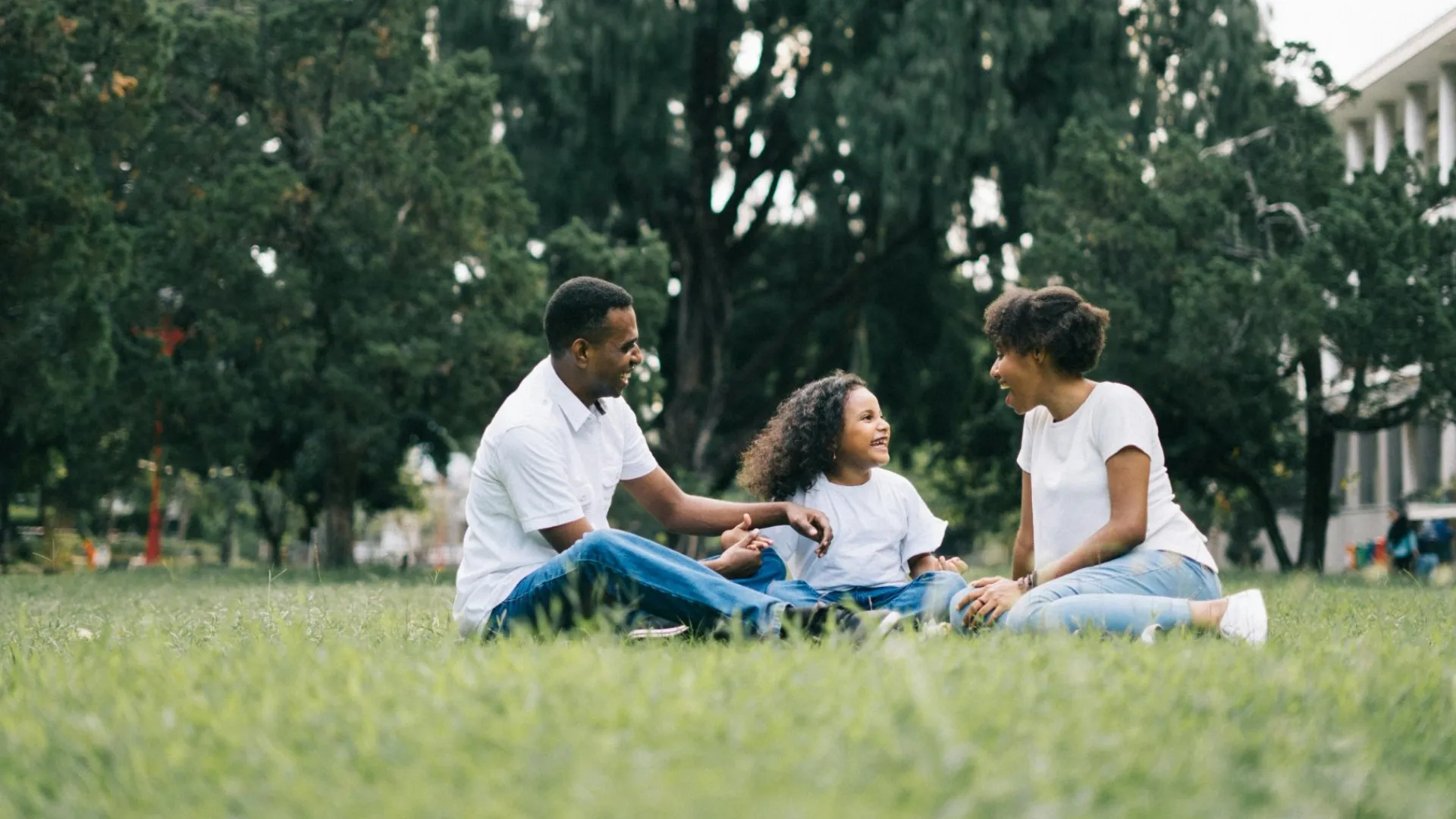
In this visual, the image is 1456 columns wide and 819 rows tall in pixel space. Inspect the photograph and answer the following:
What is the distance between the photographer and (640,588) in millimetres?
5547

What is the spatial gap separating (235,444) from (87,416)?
85.4 inches

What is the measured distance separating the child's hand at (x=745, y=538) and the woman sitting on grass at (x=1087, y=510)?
0.82 meters

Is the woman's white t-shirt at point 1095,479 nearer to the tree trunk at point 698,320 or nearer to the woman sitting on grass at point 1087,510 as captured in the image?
the woman sitting on grass at point 1087,510

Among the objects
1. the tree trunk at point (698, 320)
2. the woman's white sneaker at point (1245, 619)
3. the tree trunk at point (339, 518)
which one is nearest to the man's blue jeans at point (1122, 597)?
the woman's white sneaker at point (1245, 619)

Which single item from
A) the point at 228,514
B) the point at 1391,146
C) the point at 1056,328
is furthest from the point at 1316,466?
the point at 228,514

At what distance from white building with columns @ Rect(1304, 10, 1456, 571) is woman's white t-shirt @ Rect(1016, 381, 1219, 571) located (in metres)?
30.2

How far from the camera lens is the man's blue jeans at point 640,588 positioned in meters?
5.46

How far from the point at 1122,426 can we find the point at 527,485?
2.16 metres

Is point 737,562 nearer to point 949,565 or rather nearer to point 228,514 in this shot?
point 949,565

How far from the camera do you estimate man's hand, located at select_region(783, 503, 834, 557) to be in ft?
20.7

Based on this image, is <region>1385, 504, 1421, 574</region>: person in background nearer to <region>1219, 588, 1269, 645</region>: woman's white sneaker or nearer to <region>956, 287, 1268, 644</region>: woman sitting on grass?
<region>956, 287, 1268, 644</region>: woman sitting on grass

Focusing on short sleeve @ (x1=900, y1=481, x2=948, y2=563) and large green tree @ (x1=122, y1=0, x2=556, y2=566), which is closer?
short sleeve @ (x1=900, y1=481, x2=948, y2=563)

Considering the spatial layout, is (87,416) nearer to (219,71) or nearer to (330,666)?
(219,71)

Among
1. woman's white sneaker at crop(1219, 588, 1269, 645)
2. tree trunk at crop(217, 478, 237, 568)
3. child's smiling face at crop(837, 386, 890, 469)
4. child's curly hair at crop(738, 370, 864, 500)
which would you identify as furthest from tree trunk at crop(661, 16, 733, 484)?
woman's white sneaker at crop(1219, 588, 1269, 645)
